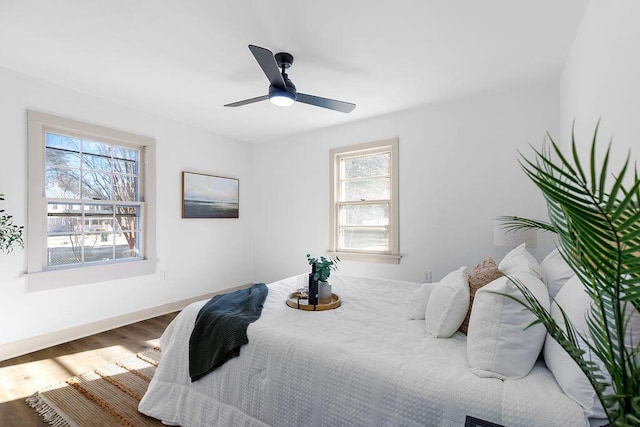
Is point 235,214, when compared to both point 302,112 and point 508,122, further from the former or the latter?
point 508,122

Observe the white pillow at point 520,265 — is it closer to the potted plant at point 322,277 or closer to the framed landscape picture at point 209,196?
the potted plant at point 322,277

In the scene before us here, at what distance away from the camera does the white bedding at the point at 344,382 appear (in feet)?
3.98

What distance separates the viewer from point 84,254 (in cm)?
342

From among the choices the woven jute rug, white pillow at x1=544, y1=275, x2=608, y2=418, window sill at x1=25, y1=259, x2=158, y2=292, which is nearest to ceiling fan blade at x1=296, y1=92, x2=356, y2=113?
white pillow at x1=544, y1=275, x2=608, y2=418

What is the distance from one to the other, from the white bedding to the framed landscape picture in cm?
251

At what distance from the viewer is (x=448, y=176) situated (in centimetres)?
357

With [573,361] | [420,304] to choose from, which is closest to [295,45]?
[420,304]

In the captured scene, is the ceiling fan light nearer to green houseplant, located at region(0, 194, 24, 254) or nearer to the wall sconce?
the wall sconce

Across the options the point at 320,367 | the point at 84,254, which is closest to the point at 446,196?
the point at 320,367

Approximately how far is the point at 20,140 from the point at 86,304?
173cm

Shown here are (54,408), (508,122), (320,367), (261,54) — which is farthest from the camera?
(508,122)

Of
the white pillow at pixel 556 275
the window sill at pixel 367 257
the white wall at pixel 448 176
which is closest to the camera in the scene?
the white pillow at pixel 556 275

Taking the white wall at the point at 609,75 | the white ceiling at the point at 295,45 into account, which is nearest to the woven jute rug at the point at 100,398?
the white ceiling at the point at 295,45

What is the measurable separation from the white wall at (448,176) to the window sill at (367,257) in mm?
72
